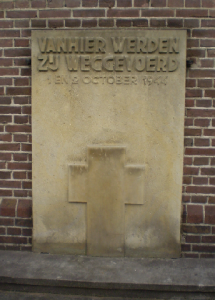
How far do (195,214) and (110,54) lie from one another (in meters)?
1.81

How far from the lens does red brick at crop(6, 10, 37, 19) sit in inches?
108

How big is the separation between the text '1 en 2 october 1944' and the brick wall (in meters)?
0.17

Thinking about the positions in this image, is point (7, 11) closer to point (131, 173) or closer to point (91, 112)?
point (91, 112)

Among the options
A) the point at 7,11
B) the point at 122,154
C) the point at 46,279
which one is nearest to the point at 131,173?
the point at 122,154

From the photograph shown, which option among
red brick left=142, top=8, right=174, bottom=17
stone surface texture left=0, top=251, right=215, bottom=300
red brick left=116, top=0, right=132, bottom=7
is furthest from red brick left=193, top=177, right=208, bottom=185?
red brick left=116, top=0, right=132, bottom=7

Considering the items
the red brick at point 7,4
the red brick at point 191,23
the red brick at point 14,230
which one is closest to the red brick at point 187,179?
the red brick at point 191,23

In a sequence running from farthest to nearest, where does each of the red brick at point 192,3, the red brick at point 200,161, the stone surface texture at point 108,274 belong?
the red brick at point 200,161 < the red brick at point 192,3 < the stone surface texture at point 108,274

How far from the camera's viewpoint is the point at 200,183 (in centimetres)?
275

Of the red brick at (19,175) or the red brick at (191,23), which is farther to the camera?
the red brick at (19,175)

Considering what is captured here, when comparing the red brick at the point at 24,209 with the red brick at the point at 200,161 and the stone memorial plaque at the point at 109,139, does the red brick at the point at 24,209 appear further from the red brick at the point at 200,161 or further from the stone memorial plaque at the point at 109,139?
the red brick at the point at 200,161

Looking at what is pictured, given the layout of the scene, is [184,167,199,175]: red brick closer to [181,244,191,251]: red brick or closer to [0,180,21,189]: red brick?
[181,244,191,251]: red brick

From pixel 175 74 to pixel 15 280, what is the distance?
7.95 feet

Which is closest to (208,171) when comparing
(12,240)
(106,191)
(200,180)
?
(200,180)

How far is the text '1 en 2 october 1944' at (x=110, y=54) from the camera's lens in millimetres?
2631
